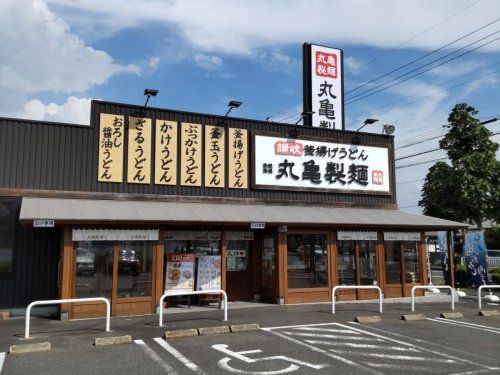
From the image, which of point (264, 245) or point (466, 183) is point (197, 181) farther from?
point (466, 183)

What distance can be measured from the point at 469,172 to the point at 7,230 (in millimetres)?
20285

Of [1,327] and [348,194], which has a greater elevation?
[348,194]

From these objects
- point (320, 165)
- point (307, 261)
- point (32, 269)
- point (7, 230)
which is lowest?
point (32, 269)

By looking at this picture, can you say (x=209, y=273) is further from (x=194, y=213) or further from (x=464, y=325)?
(x=464, y=325)

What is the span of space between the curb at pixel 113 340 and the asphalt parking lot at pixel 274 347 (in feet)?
0.49

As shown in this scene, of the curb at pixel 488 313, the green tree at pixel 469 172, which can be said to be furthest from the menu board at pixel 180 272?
the green tree at pixel 469 172

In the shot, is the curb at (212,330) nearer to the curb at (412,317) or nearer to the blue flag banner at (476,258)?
the curb at (412,317)

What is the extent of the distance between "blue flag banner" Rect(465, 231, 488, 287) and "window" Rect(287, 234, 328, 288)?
8.15 metres

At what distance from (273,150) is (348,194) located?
3.29m

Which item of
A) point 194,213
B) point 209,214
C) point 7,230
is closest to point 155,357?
point 194,213

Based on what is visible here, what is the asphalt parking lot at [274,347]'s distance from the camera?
6.88 m

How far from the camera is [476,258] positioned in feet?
61.0

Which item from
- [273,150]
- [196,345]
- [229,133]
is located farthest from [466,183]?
[196,345]

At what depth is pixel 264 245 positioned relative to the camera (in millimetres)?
14320
